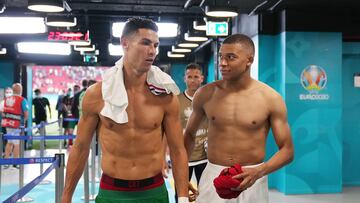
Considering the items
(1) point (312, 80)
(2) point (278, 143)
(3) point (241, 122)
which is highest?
(1) point (312, 80)

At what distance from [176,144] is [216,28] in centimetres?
624

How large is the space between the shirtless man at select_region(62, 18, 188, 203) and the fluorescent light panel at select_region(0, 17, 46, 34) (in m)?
7.55

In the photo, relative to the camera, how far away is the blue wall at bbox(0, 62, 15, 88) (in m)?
Result: 14.5

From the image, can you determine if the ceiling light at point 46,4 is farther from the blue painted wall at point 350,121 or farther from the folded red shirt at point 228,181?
the blue painted wall at point 350,121

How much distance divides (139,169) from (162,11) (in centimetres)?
814

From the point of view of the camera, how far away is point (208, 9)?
22.0 feet

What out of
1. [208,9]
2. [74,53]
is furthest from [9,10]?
[74,53]

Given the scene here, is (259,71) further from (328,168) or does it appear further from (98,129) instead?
(98,129)

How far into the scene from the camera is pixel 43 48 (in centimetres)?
1491

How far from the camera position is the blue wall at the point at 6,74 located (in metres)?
14.5

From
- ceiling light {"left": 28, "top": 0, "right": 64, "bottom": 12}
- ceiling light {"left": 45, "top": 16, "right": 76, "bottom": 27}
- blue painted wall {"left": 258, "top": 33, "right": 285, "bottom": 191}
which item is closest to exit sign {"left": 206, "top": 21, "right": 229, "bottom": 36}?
blue painted wall {"left": 258, "top": 33, "right": 285, "bottom": 191}

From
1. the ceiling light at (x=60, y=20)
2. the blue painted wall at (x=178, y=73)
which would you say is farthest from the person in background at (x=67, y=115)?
the ceiling light at (x=60, y=20)

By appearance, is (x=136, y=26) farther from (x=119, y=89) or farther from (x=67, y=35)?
(x=67, y=35)

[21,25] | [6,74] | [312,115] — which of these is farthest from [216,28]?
[6,74]
